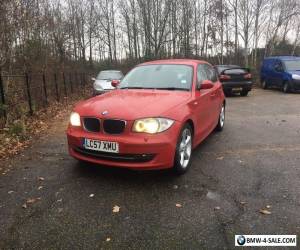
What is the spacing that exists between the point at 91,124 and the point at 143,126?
779mm

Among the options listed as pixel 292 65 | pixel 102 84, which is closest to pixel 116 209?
pixel 102 84

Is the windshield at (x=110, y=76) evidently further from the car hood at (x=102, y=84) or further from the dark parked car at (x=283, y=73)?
the dark parked car at (x=283, y=73)

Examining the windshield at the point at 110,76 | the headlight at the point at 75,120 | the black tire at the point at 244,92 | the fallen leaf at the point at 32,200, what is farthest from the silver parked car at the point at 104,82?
the fallen leaf at the point at 32,200

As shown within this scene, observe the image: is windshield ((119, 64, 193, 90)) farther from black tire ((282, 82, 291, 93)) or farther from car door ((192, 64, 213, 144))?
black tire ((282, 82, 291, 93))

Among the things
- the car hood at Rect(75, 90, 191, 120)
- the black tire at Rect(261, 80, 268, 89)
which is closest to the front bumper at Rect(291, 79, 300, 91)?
the black tire at Rect(261, 80, 268, 89)

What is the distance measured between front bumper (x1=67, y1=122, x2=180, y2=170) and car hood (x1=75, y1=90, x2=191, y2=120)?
0.91 ft

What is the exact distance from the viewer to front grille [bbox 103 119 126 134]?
4.40 metres

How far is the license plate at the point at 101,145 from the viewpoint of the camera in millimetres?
4348

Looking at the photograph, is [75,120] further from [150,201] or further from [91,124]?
[150,201]

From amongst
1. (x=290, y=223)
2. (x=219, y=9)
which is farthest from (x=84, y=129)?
(x=219, y=9)

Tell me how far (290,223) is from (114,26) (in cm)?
3883

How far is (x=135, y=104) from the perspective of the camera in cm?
475

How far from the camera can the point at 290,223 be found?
135 inches

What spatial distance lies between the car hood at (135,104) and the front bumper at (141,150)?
276 mm
